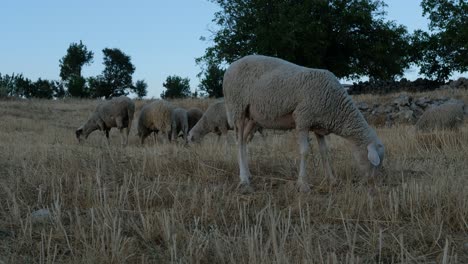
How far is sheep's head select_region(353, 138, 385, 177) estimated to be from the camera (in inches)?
239

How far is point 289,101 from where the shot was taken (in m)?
6.11

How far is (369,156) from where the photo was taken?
601cm

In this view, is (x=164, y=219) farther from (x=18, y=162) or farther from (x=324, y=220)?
(x=18, y=162)

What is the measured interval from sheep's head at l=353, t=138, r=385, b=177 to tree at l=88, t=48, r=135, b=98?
5570 cm

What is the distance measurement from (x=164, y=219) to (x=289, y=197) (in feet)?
5.46

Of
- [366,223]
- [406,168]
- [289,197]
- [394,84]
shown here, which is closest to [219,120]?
[406,168]

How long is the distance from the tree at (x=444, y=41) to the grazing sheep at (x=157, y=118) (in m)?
24.4

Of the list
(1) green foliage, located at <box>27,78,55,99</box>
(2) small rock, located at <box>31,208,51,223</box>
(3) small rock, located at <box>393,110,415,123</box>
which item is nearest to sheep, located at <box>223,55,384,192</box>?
(2) small rock, located at <box>31,208,51,223</box>

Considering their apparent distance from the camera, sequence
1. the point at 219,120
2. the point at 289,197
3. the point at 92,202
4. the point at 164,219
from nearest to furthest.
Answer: the point at 164,219
the point at 92,202
the point at 289,197
the point at 219,120

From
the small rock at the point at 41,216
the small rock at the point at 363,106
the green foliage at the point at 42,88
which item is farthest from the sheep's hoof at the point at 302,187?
the green foliage at the point at 42,88

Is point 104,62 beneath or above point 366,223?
above

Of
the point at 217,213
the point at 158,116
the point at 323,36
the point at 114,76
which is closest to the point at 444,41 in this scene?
the point at 323,36

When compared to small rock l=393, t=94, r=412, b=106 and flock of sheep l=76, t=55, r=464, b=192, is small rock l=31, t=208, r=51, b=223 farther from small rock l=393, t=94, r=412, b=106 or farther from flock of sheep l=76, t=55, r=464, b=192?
small rock l=393, t=94, r=412, b=106

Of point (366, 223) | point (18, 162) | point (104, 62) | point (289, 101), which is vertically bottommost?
point (366, 223)
